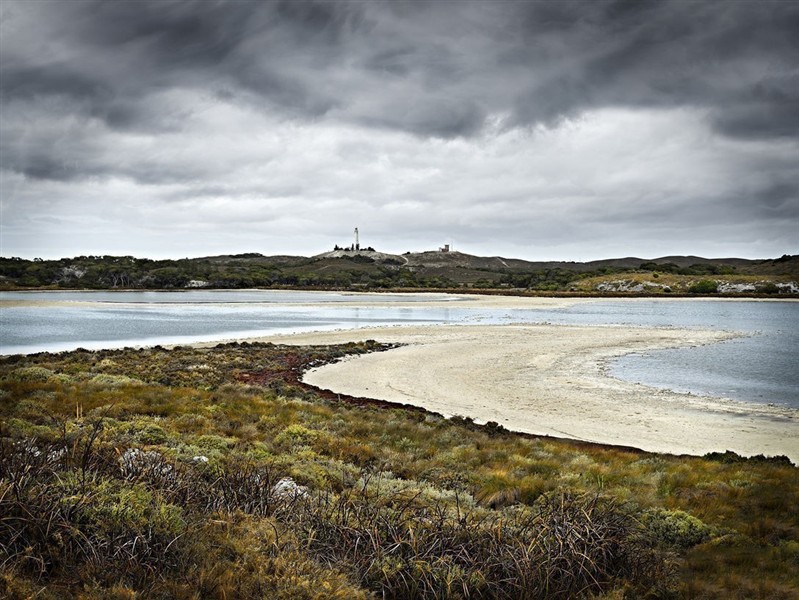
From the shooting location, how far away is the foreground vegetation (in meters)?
4.92

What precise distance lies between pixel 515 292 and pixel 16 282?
385 ft

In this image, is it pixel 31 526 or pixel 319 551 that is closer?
pixel 31 526

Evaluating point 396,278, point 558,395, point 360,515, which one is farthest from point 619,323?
point 396,278

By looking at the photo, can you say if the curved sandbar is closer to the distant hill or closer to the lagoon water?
the lagoon water

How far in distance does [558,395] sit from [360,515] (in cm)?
1515

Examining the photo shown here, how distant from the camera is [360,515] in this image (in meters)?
6.48

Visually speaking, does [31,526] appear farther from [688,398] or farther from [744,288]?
[744,288]

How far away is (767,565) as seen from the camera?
21.1 feet

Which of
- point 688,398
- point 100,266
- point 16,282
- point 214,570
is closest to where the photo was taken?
point 214,570

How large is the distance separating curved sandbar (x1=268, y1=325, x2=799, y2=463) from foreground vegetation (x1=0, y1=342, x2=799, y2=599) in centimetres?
305

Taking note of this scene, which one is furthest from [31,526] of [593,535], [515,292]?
[515,292]

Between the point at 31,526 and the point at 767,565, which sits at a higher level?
the point at 31,526

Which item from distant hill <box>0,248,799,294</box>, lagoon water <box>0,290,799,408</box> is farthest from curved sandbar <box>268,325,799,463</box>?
distant hill <box>0,248,799,294</box>

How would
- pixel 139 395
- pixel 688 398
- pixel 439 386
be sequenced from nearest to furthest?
pixel 139 395 → pixel 688 398 → pixel 439 386
